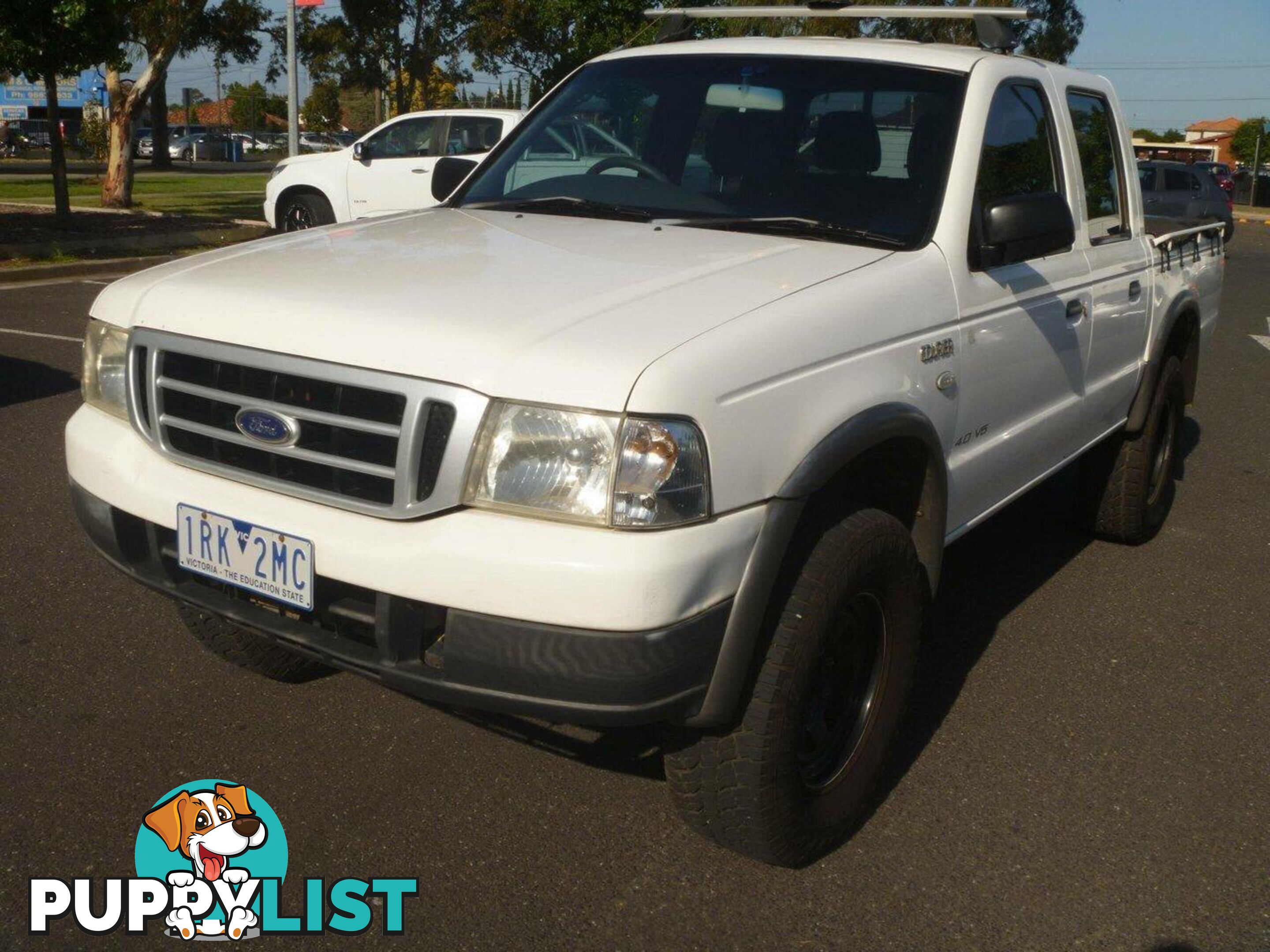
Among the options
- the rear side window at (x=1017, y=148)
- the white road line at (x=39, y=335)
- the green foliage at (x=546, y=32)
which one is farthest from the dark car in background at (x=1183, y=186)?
the rear side window at (x=1017, y=148)

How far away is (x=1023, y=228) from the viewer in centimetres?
327

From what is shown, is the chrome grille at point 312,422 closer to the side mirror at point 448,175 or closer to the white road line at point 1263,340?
the side mirror at point 448,175

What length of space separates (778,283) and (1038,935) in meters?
1.49

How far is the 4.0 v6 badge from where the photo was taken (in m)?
3.15

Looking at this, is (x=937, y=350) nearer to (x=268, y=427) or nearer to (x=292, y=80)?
(x=268, y=427)

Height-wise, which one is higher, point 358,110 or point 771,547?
point 358,110

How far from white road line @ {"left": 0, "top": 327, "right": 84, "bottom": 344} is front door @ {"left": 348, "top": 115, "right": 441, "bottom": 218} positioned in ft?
19.2

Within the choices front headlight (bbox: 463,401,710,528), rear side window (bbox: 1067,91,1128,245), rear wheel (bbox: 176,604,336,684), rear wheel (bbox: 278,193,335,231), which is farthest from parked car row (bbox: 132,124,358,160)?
front headlight (bbox: 463,401,710,528)

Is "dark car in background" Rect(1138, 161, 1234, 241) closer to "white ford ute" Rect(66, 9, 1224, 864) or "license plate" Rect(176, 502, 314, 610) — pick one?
"white ford ute" Rect(66, 9, 1224, 864)

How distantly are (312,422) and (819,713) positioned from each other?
1.30 meters

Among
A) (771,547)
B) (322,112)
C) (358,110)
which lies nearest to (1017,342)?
(771,547)

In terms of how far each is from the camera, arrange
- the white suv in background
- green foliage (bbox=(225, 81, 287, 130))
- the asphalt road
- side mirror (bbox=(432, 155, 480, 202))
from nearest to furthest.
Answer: the asphalt road → side mirror (bbox=(432, 155, 480, 202)) → the white suv in background → green foliage (bbox=(225, 81, 287, 130))

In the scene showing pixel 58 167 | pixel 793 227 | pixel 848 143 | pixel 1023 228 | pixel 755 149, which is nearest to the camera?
pixel 1023 228

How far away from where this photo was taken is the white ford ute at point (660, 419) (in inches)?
95.3
